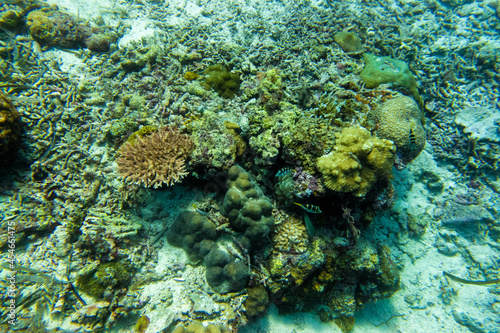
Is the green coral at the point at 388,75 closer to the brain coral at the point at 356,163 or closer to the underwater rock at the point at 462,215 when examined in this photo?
the brain coral at the point at 356,163

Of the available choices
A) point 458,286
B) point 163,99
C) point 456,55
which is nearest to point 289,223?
point 163,99

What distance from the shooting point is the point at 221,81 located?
4.82m

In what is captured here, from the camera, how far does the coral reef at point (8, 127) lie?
11.7 ft

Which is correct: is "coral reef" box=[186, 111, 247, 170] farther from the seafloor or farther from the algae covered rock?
the algae covered rock

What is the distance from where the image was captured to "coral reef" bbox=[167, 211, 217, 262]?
148 inches

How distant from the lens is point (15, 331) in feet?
9.89

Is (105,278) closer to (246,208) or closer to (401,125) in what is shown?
(246,208)

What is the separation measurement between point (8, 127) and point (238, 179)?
4343 mm

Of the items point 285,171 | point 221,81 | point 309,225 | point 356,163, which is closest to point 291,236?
point 309,225

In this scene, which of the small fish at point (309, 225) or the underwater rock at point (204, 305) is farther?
the small fish at point (309, 225)

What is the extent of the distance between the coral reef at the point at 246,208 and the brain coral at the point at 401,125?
2.88 metres

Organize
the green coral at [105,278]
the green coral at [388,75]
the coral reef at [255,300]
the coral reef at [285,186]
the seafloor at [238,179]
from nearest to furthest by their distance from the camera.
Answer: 1. the green coral at [105,278]
2. the seafloor at [238,179]
3. the coral reef at [285,186]
4. the coral reef at [255,300]
5. the green coral at [388,75]

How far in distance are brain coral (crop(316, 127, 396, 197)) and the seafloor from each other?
39mm

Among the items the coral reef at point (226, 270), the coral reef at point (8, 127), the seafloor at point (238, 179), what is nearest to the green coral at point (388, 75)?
the seafloor at point (238, 179)
